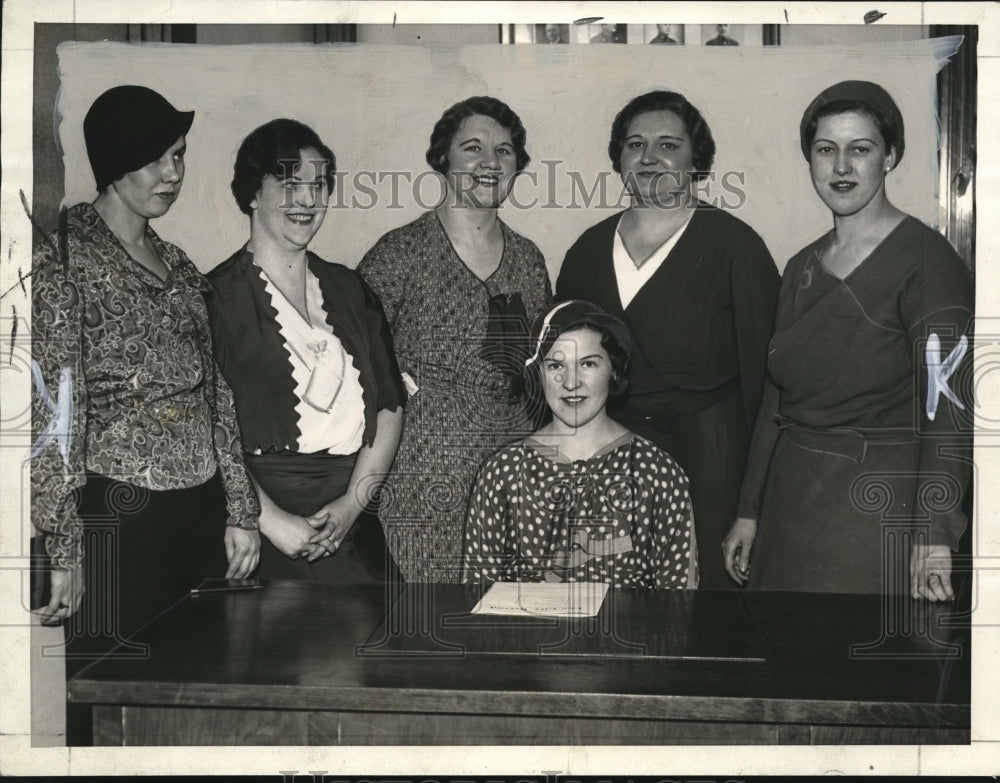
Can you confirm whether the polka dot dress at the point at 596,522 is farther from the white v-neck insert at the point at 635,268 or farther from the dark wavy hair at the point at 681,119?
the dark wavy hair at the point at 681,119

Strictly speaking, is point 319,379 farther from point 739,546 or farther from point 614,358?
point 739,546

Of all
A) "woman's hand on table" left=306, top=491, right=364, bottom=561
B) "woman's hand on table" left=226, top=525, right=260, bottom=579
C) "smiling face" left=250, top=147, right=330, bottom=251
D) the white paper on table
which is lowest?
the white paper on table

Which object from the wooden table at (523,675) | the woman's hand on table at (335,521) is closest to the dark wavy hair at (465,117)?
the woman's hand on table at (335,521)

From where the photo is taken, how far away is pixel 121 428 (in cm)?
343

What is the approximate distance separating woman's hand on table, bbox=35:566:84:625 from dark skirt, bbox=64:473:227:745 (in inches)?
0.8

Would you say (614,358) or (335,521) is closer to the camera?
(614,358)

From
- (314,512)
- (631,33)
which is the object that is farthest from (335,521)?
(631,33)

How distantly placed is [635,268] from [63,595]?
1977 millimetres

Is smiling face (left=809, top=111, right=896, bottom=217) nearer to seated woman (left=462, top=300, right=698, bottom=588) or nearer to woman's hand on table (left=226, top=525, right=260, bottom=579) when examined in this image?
seated woman (left=462, top=300, right=698, bottom=588)

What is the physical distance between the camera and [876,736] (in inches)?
130

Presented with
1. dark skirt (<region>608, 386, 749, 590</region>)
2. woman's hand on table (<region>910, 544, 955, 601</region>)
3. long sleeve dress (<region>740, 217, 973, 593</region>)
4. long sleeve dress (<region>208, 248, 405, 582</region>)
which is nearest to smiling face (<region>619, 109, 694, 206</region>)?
long sleeve dress (<region>740, 217, 973, 593</region>)

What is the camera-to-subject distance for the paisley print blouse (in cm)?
343

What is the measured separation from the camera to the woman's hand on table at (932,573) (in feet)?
11.5

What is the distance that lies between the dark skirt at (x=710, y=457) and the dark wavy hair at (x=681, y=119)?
706 millimetres
